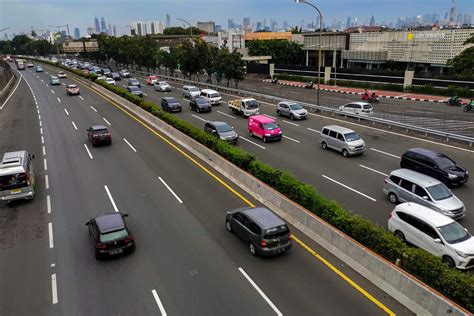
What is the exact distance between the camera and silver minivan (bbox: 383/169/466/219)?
17.0 meters

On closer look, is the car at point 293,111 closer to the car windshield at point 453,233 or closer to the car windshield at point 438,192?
the car windshield at point 438,192

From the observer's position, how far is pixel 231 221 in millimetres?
16375

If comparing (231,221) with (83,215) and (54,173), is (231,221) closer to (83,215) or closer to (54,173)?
(83,215)

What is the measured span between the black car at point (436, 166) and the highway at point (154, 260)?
9906mm

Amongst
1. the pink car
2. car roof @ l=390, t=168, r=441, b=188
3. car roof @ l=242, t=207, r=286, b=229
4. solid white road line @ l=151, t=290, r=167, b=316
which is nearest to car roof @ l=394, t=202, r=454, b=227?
car roof @ l=390, t=168, r=441, b=188

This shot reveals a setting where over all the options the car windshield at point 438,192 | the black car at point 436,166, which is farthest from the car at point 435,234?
the black car at point 436,166

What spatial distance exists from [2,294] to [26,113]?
39.2 meters

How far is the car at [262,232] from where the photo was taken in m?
14.3

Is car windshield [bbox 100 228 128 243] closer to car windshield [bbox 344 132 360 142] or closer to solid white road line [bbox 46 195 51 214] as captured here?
solid white road line [bbox 46 195 51 214]

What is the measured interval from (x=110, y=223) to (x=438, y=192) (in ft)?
49.7

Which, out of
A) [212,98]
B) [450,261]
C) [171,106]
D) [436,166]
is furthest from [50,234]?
[212,98]

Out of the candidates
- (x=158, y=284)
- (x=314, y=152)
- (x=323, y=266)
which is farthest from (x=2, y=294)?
(x=314, y=152)

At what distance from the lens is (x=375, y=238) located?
1361 centimetres

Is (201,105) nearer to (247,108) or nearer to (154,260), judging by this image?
(247,108)
